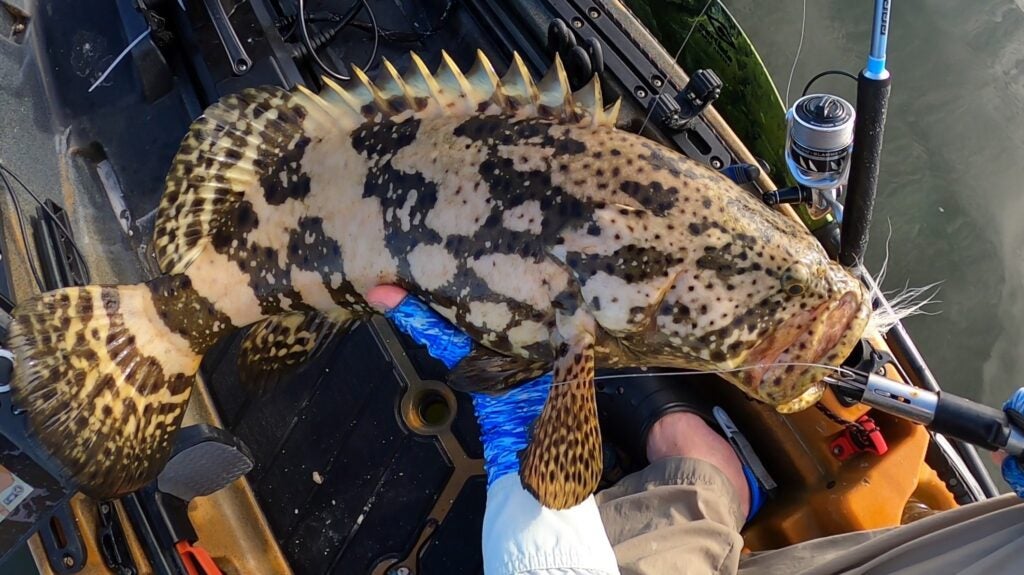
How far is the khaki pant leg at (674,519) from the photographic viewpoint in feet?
8.27

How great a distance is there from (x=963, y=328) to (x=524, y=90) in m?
4.26

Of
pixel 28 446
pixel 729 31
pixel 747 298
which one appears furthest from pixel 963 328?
pixel 28 446

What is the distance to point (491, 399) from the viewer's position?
2.87 meters

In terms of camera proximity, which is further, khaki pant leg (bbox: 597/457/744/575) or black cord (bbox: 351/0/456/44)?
black cord (bbox: 351/0/456/44)

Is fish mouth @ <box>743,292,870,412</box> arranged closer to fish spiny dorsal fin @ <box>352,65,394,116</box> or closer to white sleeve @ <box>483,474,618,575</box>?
white sleeve @ <box>483,474,618,575</box>

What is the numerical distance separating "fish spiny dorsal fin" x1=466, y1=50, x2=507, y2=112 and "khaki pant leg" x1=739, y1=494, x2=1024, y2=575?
188cm

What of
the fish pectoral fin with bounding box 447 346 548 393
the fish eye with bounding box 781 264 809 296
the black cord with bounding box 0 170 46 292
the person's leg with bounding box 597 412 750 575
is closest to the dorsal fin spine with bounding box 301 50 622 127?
the fish eye with bounding box 781 264 809 296

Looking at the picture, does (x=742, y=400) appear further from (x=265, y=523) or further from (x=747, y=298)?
(x=265, y=523)

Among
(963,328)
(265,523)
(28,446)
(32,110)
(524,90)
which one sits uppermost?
(32,110)

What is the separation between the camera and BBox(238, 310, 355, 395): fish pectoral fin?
282 cm

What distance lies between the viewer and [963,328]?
16.5ft

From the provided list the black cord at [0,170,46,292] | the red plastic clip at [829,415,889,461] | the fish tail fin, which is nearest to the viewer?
the fish tail fin

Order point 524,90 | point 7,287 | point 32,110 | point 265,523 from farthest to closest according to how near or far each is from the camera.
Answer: point 32,110 → point 265,523 → point 7,287 → point 524,90

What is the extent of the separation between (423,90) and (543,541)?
1.61 meters
